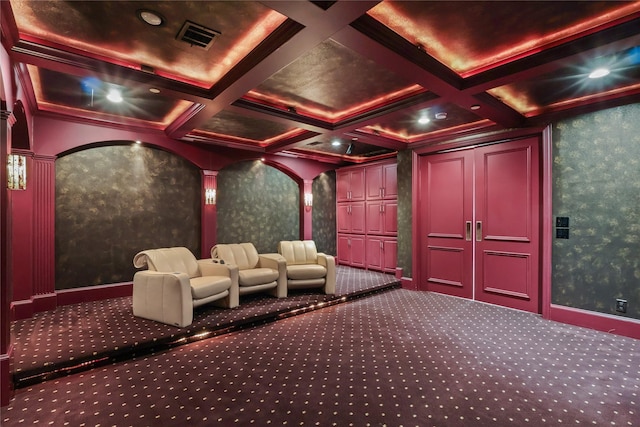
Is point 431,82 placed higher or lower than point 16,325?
higher

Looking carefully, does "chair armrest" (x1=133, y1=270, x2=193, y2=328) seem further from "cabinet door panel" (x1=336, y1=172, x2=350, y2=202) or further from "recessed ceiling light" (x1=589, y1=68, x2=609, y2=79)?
"cabinet door panel" (x1=336, y1=172, x2=350, y2=202)

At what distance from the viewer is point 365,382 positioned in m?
2.56

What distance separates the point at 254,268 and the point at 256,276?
529 millimetres

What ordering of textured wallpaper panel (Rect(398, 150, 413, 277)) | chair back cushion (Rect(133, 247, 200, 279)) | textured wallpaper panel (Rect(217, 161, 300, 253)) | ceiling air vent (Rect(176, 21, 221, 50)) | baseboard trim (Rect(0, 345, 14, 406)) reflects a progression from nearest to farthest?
baseboard trim (Rect(0, 345, 14, 406))
ceiling air vent (Rect(176, 21, 221, 50))
chair back cushion (Rect(133, 247, 200, 279))
textured wallpaper panel (Rect(398, 150, 413, 277))
textured wallpaper panel (Rect(217, 161, 300, 253))

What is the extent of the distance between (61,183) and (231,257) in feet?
8.39

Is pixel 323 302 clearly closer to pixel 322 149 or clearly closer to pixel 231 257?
pixel 231 257

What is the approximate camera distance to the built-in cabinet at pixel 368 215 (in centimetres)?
671

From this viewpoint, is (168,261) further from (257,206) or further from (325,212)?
(325,212)

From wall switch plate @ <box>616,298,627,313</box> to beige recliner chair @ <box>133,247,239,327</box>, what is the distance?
14.9ft

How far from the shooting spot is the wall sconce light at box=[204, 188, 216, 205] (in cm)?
569

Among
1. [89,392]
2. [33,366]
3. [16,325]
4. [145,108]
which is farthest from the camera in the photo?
[145,108]

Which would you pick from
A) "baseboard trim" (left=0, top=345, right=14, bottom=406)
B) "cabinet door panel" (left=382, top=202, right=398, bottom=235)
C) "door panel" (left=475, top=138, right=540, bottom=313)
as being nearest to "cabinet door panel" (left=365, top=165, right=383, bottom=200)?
"cabinet door panel" (left=382, top=202, right=398, bottom=235)

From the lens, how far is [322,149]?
6609mm

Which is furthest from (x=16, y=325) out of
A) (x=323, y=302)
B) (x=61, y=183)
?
(x=323, y=302)
